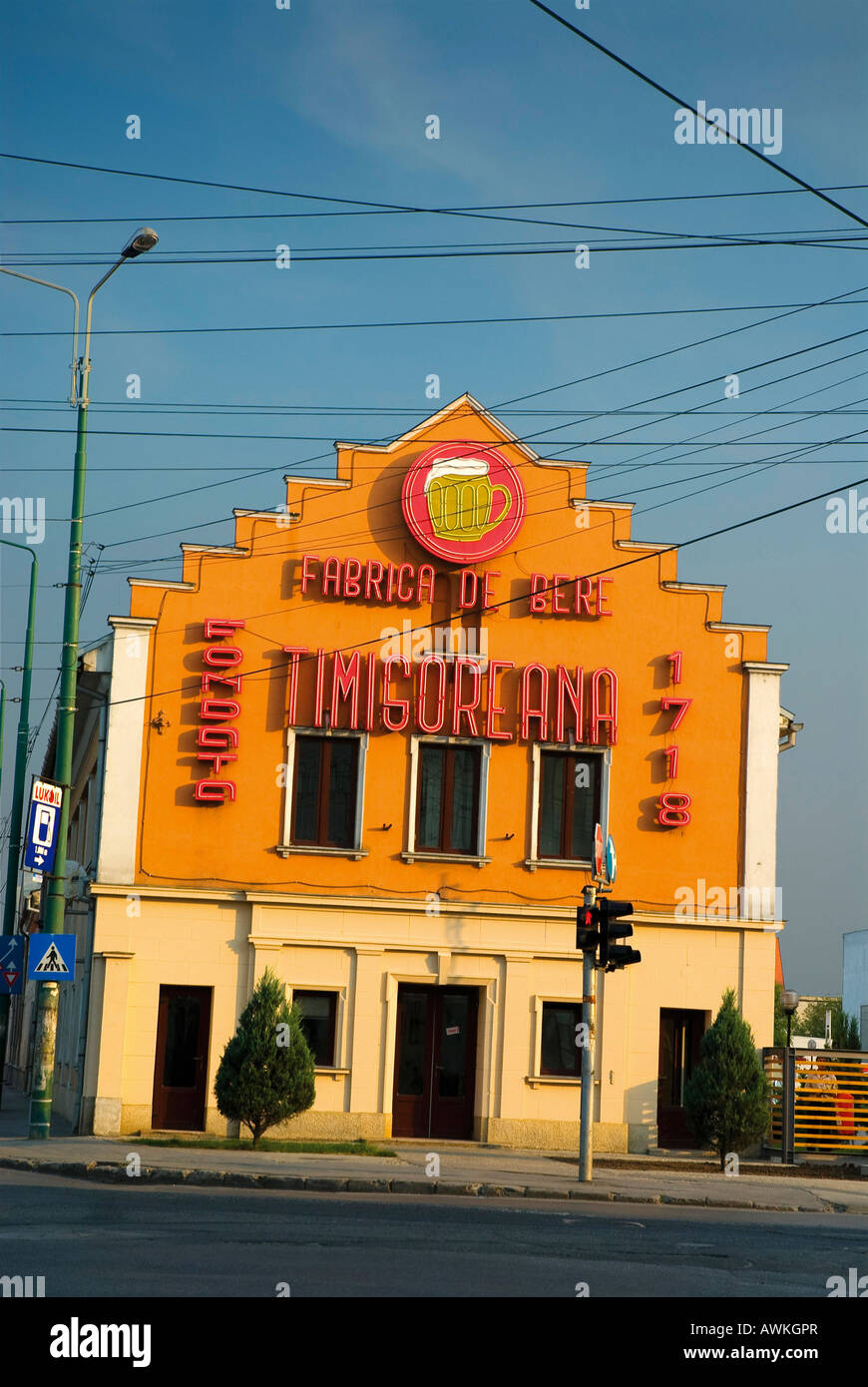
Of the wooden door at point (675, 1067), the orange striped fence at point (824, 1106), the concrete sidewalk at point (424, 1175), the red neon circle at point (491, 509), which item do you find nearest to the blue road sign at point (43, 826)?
the concrete sidewalk at point (424, 1175)

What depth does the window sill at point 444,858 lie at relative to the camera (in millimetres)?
25688

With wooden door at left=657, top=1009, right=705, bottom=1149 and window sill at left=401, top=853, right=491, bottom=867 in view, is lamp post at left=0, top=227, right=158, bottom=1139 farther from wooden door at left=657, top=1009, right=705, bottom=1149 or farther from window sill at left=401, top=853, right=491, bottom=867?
wooden door at left=657, top=1009, right=705, bottom=1149

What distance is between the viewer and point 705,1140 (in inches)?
982

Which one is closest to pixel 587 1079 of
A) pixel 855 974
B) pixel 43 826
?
pixel 43 826

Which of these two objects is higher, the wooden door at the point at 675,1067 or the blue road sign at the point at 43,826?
the blue road sign at the point at 43,826

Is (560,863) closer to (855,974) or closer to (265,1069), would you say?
(265,1069)

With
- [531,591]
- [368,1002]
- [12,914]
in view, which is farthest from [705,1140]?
[12,914]

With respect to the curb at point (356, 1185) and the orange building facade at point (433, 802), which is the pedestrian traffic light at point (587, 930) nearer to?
the curb at point (356, 1185)

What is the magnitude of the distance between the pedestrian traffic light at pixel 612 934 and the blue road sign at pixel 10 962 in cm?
1466

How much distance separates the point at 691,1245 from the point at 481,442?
51.4 ft

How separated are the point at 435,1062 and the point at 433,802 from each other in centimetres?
426

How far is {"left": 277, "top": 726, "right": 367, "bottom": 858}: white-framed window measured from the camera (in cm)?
2570

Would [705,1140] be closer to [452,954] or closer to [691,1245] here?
[452,954]

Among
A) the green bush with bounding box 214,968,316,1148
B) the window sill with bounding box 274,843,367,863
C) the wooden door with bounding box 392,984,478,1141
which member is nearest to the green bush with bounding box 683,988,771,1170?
the wooden door with bounding box 392,984,478,1141
